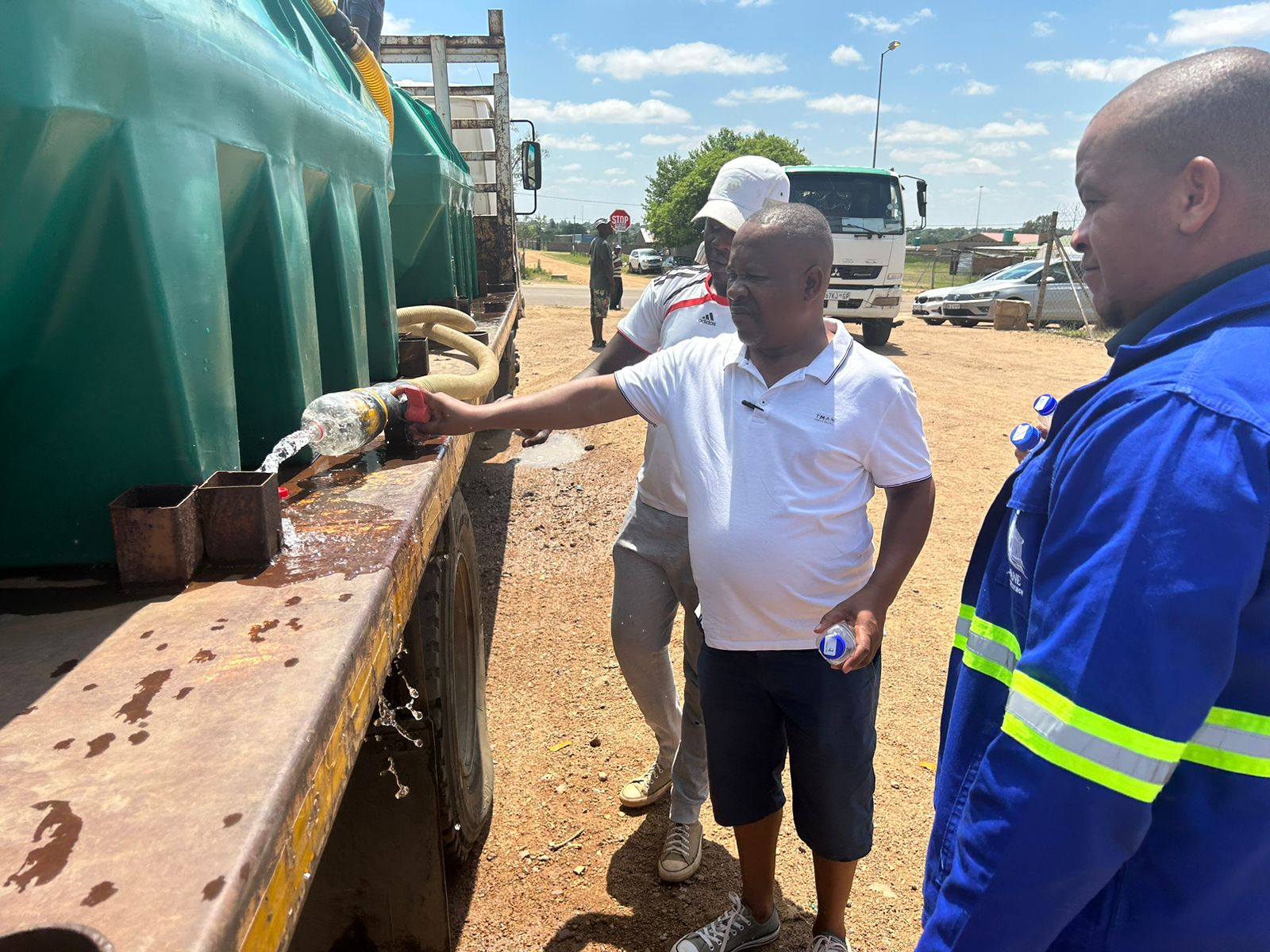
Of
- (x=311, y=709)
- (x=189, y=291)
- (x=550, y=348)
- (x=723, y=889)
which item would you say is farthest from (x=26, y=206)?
(x=550, y=348)

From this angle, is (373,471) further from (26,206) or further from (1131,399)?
(1131,399)

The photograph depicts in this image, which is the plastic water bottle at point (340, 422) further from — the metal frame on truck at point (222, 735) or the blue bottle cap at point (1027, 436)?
the blue bottle cap at point (1027, 436)

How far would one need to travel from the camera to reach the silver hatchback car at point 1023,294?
1750cm

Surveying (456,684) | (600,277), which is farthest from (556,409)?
(600,277)

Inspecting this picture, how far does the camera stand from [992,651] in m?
1.26

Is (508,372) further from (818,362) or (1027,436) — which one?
(1027,436)

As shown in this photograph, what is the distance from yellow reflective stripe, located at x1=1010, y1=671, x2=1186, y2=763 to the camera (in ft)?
3.03

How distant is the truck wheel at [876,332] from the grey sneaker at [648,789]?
12.9m

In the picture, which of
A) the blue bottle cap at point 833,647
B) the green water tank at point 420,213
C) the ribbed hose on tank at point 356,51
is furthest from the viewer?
the green water tank at point 420,213

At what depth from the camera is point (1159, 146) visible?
1.03 metres

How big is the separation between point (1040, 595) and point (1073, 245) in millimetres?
549

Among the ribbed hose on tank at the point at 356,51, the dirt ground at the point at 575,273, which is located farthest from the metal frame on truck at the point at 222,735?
the dirt ground at the point at 575,273

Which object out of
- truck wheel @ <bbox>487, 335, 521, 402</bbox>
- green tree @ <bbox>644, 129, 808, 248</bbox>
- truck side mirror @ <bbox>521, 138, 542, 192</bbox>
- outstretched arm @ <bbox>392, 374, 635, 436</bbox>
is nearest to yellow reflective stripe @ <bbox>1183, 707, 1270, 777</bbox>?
outstretched arm @ <bbox>392, 374, 635, 436</bbox>

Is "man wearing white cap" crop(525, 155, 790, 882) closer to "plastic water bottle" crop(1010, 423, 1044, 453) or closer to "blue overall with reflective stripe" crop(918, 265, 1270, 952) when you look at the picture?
"plastic water bottle" crop(1010, 423, 1044, 453)
